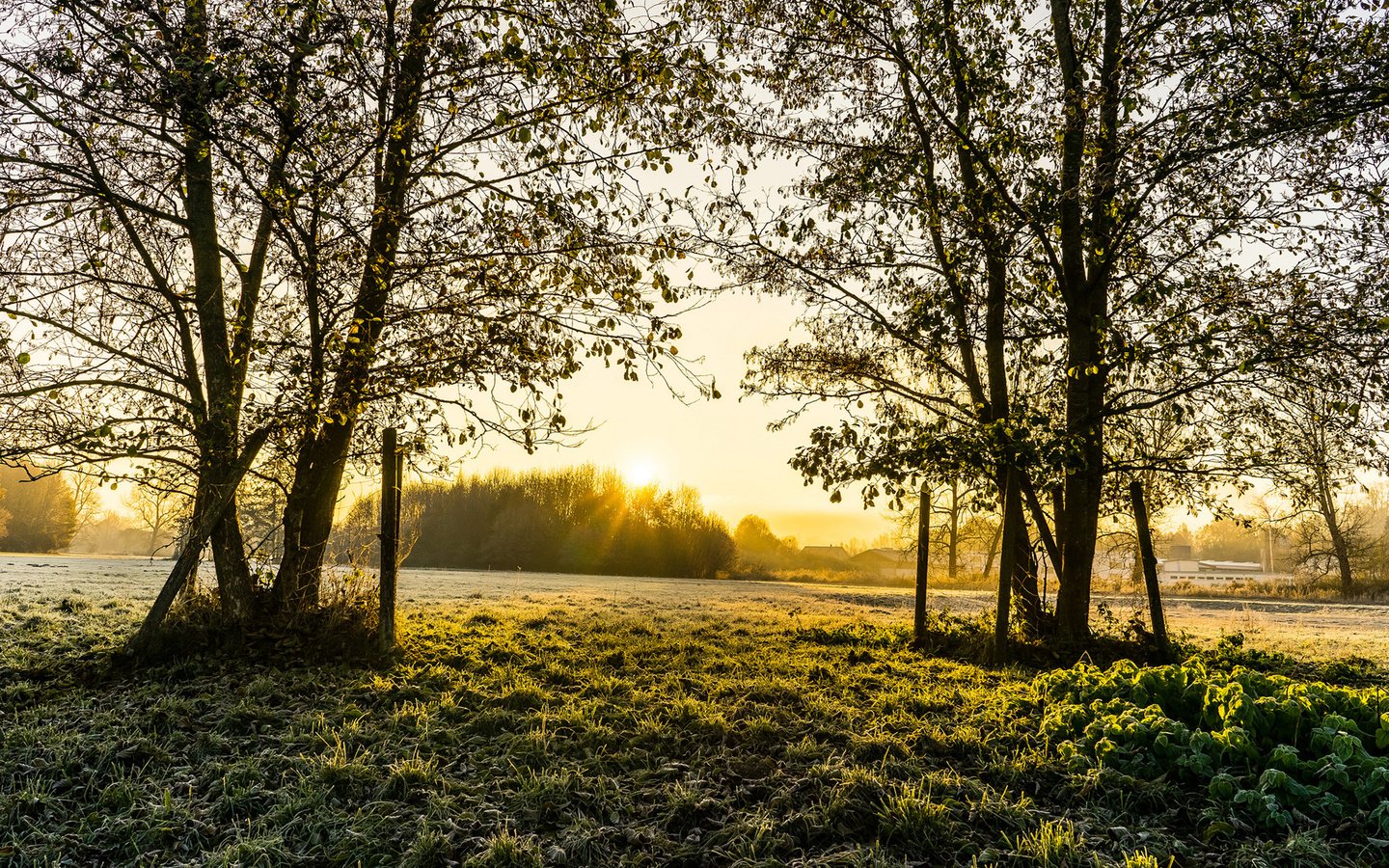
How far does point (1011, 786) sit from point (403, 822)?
12.2 ft

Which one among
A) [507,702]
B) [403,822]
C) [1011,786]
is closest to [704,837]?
[403,822]

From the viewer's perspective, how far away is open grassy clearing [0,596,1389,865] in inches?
147

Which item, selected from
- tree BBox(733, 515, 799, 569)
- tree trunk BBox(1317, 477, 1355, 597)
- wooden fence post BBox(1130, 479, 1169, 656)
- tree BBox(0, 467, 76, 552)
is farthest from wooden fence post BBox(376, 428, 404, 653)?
tree BBox(0, 467, 76, 552)

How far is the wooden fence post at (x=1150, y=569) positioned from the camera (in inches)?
336

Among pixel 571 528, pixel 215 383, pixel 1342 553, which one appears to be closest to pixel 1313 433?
pixel 215 383

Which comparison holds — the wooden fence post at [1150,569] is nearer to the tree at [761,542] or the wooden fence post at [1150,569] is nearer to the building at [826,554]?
the tree at [761,542]

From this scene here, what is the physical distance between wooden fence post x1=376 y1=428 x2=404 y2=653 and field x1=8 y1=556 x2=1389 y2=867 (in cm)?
62

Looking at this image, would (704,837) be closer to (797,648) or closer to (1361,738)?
(1361,738)

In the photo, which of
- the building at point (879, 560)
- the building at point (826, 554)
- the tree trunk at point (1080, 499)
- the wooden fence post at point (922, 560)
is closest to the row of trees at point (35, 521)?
the building at point (826, 554)

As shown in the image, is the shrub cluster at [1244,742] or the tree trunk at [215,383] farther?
the tree trunk at [215,383]

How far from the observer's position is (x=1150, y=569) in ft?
28.0

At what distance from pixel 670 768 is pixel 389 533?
4664mm

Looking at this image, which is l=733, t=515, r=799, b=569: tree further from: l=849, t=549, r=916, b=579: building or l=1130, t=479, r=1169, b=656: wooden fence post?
l=1130, t=479, r=1169, b=656: wooden fence post

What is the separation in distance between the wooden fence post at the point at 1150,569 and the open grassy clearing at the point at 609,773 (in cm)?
295
